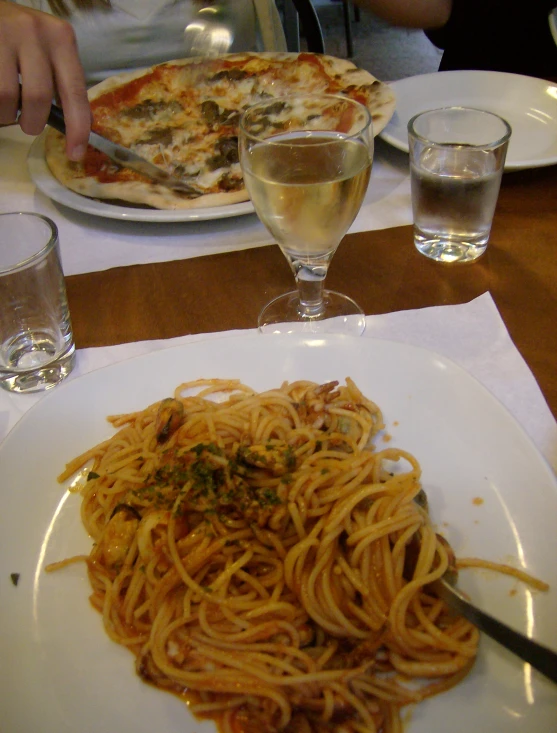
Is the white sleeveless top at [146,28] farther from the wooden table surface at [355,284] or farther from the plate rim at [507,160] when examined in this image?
the wooden table surface at [355,284]

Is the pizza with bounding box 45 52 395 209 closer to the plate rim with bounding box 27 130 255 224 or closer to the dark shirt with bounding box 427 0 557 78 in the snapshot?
the plate rim with bounding box 27 130 255 224

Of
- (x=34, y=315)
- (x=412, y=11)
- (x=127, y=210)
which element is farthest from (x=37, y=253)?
(x=412, y=11)

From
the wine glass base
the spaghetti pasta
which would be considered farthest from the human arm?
the spaghetti pasta

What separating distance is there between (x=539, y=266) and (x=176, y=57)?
6.02 ft

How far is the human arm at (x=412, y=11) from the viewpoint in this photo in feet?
8.25

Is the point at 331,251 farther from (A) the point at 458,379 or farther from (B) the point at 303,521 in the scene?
(B) the point at 303,521

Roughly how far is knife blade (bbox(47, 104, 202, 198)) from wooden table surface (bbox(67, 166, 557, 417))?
0.81 ft

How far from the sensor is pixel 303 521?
0.89m

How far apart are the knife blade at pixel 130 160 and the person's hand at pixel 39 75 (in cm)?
4

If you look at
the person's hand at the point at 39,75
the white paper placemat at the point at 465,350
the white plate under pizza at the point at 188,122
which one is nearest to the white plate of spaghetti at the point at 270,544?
the white paper placemat at the point at 465,350

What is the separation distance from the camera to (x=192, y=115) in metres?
2.12

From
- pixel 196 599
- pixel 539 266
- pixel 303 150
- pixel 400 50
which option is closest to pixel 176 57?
pixel 303 150

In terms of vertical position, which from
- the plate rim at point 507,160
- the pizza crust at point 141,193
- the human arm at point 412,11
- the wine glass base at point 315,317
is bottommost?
the wine glass base at point 315,317

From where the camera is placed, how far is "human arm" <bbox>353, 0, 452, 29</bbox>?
2.52 m
